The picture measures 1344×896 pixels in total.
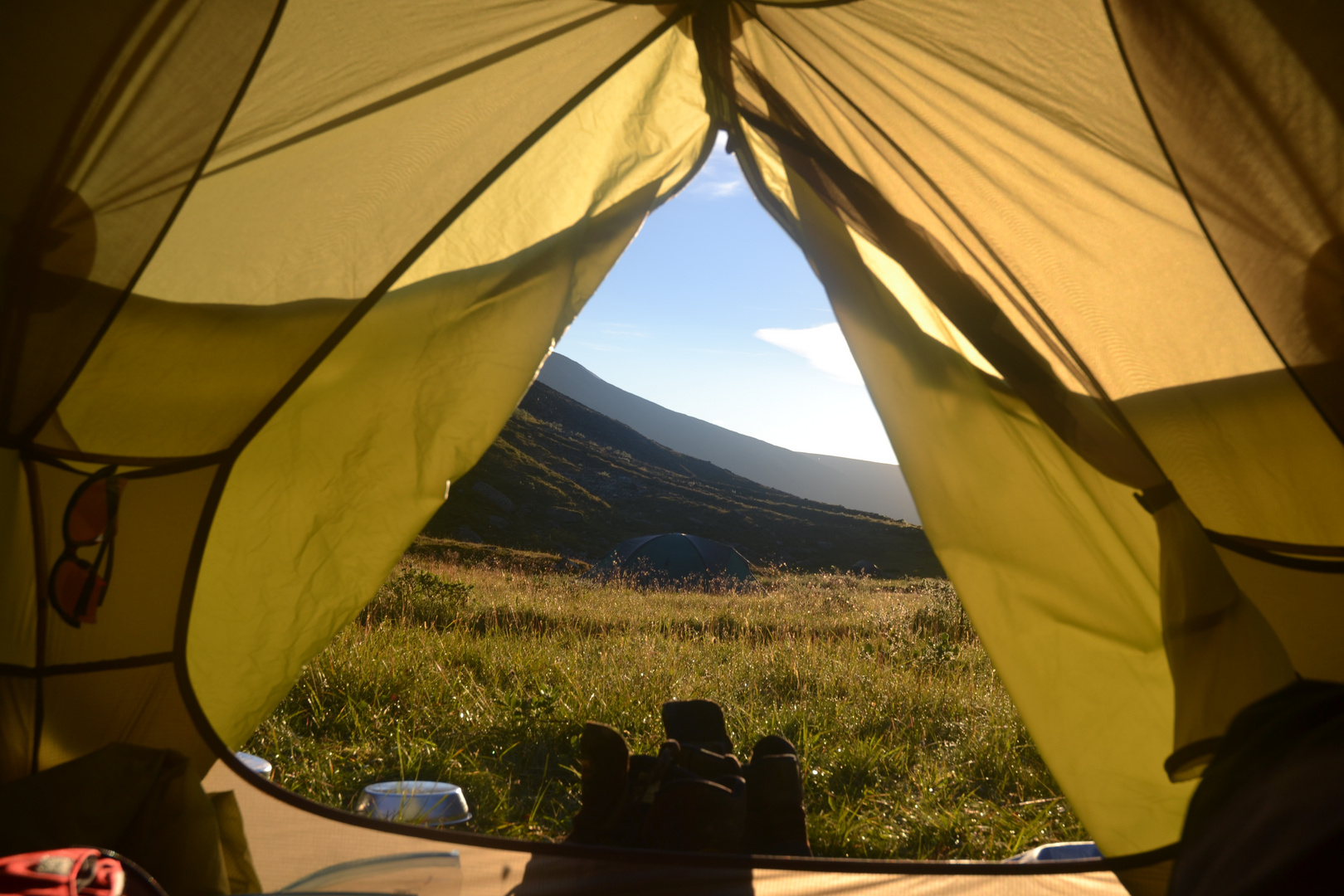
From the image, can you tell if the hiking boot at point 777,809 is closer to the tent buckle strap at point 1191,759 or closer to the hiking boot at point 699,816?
the hiking boot at point 699,816

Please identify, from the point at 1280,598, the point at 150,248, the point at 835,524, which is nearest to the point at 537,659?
the point at 150,248

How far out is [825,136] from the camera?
1.88m

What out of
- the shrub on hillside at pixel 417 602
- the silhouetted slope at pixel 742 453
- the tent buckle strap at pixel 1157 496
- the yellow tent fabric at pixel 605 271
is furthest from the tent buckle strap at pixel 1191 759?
the silhouetted slope at pixel 742 453

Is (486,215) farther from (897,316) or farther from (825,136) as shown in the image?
(897,316)

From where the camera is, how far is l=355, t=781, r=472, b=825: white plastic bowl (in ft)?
7.01

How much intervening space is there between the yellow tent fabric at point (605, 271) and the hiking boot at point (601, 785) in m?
0.73

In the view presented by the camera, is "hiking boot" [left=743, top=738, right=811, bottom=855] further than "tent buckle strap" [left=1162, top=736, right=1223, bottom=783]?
Yes

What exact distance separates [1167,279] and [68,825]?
2229mm

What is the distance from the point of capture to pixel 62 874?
1025 millimetres

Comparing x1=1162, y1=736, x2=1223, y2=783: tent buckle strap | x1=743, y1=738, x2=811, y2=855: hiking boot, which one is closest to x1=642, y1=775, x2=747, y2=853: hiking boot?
x1=743, y1=738, x2=811, y2=855: hiking boot

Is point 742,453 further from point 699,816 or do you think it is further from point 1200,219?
point 1200,219

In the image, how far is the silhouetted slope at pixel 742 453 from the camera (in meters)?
68.4

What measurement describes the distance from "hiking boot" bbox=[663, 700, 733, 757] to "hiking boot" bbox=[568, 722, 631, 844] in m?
0.34

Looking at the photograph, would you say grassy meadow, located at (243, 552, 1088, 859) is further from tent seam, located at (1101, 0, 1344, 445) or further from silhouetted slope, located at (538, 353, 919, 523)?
silhouetted slope, located at (538, 353, 919, 523)
